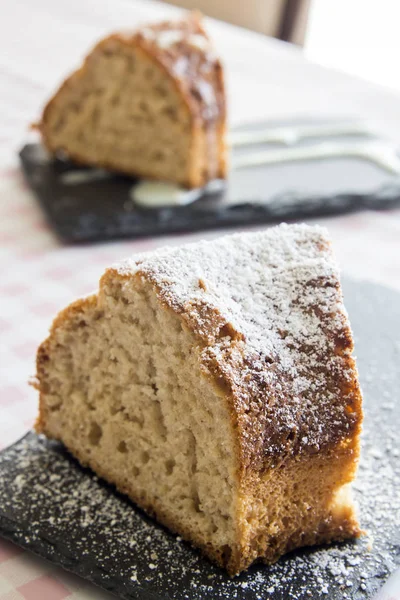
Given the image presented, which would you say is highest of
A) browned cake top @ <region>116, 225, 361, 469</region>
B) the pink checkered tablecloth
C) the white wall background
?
browned cake top @ <region>116, 225, 361, 469</region>

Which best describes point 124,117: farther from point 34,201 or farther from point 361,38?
point 361,38

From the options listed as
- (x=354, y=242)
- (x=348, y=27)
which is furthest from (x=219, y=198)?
(x=348, y=27)

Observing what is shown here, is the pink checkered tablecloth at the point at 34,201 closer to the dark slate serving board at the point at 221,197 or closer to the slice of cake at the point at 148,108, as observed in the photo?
the dark slate serving board at the point at 221,197

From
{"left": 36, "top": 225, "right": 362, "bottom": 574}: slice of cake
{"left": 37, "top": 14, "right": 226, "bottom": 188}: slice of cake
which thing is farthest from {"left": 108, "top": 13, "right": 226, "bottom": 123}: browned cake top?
{"left": 36, "top": 225, "right": 362, "bottom": 574}: slice of cake

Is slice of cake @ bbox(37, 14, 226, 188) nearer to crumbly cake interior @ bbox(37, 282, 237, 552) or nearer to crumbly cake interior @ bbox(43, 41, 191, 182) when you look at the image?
crumbly cake interior @ bbox(43, 41, 191, 182)

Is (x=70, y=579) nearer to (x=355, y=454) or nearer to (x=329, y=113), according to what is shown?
(x=355, y=454)

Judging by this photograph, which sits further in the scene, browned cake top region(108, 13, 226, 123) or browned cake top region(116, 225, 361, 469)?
browned cake top region(108, 13, 226, 123)

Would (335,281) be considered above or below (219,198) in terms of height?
above
